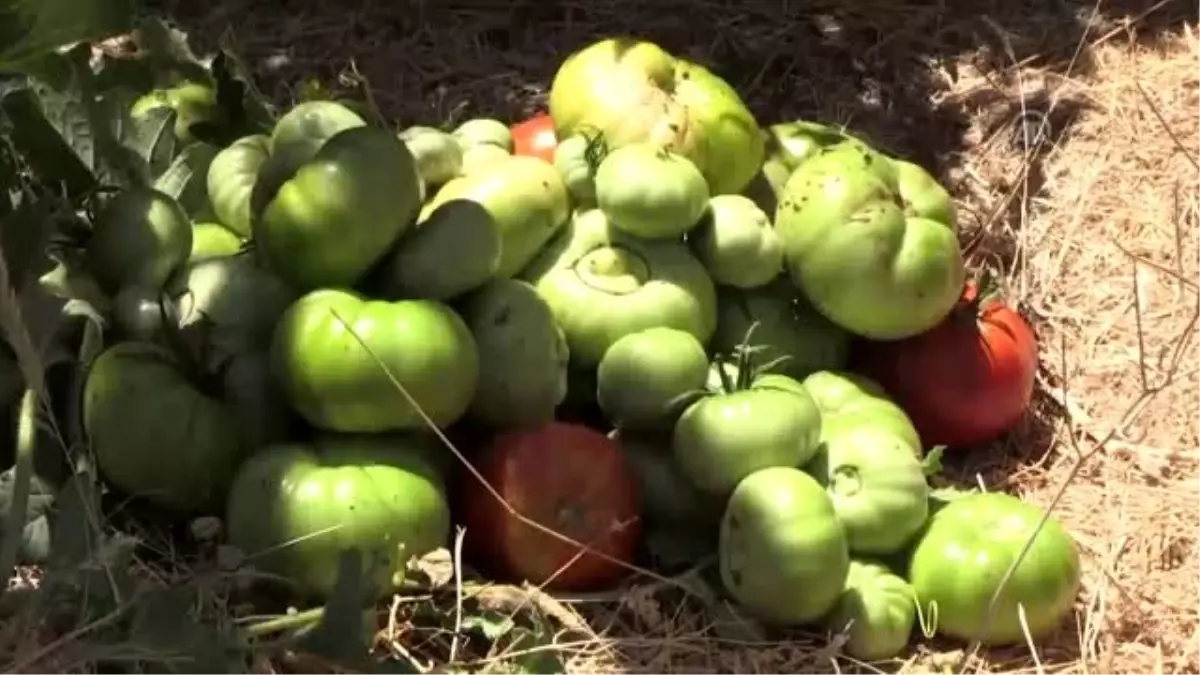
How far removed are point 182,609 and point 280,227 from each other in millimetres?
467

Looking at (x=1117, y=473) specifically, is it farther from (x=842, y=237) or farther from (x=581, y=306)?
(x=581, y=306)

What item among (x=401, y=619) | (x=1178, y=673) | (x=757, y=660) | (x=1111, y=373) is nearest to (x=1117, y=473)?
(x=1111, y=373)

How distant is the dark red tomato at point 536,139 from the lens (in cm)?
212

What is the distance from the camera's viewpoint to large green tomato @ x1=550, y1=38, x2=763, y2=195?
2.05 meters

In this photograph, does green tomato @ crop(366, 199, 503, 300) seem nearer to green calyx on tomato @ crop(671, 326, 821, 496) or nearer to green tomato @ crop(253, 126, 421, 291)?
green tomato @ crop(253, 126, 421, 291)

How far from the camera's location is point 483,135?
2.06 m

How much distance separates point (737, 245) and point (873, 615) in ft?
1.35

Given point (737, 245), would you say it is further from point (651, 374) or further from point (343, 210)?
point (343, 210)

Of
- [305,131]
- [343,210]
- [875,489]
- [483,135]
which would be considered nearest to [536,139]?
[483,135]

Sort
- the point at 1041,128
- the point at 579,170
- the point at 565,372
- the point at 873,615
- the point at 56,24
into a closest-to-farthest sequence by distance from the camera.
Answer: the point at 56,24
the point at 873,615
the point at 565,372
the point at 579,170
the point at 1041,128

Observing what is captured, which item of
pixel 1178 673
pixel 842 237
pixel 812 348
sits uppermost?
pixel 842 237

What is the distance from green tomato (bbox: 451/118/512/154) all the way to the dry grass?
0.47ft

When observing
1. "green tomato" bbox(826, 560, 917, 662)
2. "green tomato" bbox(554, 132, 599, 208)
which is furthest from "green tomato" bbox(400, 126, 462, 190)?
"green tomato" bbox(826, 560, 917, 662)

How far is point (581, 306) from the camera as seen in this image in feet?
6.21
